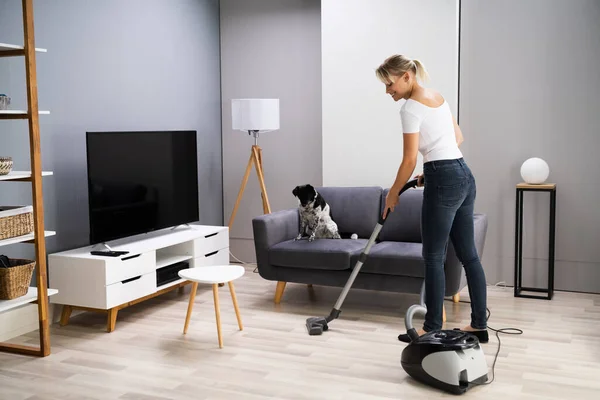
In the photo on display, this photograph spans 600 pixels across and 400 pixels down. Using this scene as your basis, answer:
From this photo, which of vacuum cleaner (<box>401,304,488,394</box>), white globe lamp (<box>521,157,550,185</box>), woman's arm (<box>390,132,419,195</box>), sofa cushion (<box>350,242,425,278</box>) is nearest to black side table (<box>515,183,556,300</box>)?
white globe lamp (<box>521,157,550,185</box>)

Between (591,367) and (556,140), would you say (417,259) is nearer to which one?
(591,367)

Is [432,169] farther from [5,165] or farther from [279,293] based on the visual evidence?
[5,165]

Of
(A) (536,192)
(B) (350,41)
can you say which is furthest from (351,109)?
(A) (536,192)

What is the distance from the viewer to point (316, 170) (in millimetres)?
5809

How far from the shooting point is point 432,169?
336cm

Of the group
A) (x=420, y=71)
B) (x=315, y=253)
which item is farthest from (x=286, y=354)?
(x=420, y=71)

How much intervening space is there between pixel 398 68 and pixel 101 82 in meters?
2.18

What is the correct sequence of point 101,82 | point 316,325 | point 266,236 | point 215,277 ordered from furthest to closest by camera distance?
1. point 101,82
2. point 266,236
3. point 316,325
4. point 215,277

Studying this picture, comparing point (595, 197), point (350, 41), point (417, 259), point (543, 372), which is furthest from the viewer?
point (350, 41)

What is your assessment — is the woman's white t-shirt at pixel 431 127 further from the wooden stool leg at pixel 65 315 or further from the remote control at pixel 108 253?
the wooden stool leg at pixel 65 315

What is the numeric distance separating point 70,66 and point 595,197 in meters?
3.61

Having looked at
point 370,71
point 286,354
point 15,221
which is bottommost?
point 286,354

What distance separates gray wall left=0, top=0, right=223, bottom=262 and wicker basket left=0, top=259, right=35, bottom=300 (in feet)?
1.43

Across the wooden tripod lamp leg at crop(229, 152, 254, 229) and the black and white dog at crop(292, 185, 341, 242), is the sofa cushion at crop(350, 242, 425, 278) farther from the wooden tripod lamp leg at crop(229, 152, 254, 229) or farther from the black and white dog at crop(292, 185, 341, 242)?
the wooden tripod lamp leg at crop(229, 152, 254, 229)
